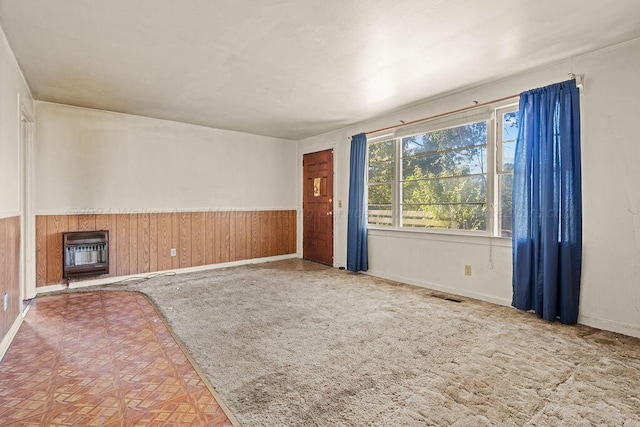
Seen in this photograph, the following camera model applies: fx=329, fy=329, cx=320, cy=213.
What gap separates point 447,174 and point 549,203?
1251 millimetres

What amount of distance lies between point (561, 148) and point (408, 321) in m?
2.14

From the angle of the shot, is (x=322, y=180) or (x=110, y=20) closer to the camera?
(x=110, y=20)

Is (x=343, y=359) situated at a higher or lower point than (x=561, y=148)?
lower

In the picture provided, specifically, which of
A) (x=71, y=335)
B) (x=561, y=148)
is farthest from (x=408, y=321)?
(x=71, y=335)

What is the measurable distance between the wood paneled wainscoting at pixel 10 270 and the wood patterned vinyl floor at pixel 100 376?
18cm

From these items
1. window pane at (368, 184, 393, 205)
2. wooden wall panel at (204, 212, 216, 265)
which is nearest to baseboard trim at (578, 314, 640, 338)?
window pane at (368, 184, 393, 205)

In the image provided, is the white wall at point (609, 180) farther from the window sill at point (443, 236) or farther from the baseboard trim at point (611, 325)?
the window sill at point (443, 236)

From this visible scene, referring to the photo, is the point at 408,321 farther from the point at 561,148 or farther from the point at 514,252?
the point at 561,148

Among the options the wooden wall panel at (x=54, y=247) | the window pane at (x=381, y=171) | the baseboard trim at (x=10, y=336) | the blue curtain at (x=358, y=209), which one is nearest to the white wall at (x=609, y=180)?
the window pane at (x=381, y=171)

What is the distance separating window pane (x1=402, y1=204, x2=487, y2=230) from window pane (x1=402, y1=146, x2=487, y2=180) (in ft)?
1.36

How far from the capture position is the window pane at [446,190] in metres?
3.84

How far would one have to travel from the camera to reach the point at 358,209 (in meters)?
5.21

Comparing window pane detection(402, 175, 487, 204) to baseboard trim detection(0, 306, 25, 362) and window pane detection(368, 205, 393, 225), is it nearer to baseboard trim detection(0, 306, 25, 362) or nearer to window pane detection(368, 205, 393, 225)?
window pane detection(368, 205, 393, 225)

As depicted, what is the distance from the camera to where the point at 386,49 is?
2801mm
